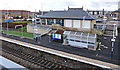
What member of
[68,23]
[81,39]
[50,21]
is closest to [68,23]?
[68,23]

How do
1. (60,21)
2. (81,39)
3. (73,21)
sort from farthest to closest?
(60,21), (73,21), (81,39)

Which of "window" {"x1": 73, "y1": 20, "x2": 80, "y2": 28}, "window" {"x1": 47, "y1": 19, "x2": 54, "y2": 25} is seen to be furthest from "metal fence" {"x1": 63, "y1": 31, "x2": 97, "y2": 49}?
"window" {"x1": 47, "y1": 19, "x2": 54, "y2": 25}

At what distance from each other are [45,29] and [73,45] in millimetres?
13521

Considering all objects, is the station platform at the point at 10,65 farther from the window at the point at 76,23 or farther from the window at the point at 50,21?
the window at the point at 50,21

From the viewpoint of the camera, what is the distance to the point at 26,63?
46.5 ft

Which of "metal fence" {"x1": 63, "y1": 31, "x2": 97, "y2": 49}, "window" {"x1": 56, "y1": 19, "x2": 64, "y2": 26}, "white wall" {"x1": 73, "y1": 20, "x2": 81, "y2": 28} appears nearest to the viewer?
"metal fence" {"x1": 63, "y1": 31, "x2": 97, "y2": 49}

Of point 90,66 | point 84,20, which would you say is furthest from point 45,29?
point 90,66

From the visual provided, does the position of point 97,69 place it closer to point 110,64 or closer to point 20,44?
point 110,64

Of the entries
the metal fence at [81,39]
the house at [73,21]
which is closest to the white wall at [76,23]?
the house at [73,21]

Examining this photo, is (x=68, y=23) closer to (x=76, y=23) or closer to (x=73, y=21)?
(x=73, y=21)

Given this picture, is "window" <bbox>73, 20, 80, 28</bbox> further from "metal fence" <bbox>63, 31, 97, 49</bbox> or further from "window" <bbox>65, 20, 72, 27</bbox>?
"metal fence" <bbox>63, 31, 97, 49</bbox>

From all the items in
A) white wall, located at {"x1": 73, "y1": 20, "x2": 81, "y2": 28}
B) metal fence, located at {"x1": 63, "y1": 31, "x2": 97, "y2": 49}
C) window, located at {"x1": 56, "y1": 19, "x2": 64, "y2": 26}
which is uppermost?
window, located at {"x1": 56, "y1": 19, "x2": 64, "y2": 26}

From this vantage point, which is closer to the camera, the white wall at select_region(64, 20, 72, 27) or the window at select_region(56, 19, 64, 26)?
the white wall at select_region(64, 20, 72, 27)

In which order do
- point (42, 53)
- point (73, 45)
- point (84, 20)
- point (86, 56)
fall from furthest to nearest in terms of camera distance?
point (84, 20) → point (73, 45) → point (42, 53) → point (86, 56)
